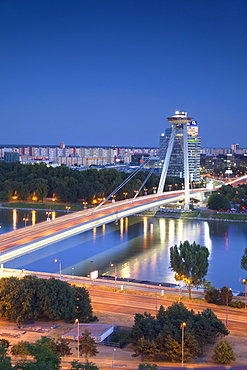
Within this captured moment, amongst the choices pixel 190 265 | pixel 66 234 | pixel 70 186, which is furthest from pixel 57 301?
pixel 70 186

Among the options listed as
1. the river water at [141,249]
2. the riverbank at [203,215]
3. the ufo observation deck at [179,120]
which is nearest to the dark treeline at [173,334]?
the river water at [141,249]

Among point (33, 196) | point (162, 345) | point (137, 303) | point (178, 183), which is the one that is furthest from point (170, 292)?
point (178, 183)

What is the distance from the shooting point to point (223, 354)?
5539 millimetres

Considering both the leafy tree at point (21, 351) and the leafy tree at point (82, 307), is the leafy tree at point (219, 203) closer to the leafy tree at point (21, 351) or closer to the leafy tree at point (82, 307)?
the leafy tree at point (82, 307)

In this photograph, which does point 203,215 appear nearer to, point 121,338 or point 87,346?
point 121,338

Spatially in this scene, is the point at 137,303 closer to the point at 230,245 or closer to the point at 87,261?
the point at 87,261

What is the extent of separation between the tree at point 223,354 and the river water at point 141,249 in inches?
144

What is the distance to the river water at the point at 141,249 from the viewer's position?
1027 cm

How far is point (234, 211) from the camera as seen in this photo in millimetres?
19375

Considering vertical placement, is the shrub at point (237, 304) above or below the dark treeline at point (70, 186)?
below

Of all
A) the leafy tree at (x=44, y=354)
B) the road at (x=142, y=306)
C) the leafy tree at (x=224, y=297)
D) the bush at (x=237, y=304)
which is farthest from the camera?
the leafy tree at (x=224, y=297)

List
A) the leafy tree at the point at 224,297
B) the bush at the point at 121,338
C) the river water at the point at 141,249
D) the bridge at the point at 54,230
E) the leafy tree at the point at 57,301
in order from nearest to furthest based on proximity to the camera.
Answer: the bush at the point at 121,338 < the leafy tree at the point at 57,301 < the leafy tree at the point at 224,297 < the bridge at the point at 54,230 < the river water at the point at 141,249

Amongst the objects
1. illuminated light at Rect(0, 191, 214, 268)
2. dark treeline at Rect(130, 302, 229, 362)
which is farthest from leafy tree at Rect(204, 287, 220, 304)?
illuminated light at Rect(0, 191, 214, 268)

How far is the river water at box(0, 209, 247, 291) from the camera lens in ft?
33.7
